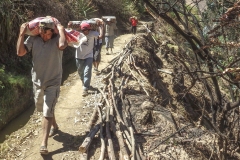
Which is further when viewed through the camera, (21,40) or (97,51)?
(97,51)

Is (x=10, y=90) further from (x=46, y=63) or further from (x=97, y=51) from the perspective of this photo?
(x=97, y=51)

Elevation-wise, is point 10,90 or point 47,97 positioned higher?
point 47,97

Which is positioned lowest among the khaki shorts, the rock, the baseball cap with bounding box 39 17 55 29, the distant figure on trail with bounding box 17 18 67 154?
the rock

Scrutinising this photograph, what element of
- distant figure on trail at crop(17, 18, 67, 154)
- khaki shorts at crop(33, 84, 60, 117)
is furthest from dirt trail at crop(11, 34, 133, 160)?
khaki shorts at crop(33, 84, 60, 117)

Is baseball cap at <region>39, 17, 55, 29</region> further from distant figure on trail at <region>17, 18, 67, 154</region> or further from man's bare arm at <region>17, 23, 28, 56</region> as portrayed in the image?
man's bare arm at <region>17, 23, 28, 56</region>

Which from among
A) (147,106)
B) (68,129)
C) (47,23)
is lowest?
(68,129)

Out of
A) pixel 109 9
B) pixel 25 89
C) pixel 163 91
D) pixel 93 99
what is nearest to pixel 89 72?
pixel 93 99

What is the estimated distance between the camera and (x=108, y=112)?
5.84m

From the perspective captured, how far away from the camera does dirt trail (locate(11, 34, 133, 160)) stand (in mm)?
5008

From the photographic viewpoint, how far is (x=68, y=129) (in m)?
5.82

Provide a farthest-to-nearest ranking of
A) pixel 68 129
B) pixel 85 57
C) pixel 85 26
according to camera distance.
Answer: pixel 85 26 < pixel 85 57 < pixel 68 129

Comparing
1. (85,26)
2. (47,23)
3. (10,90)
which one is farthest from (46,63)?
(85,26)

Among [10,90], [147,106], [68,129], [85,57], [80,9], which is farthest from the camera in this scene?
[80,9]

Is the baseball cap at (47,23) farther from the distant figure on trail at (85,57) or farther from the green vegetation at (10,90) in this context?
the distant figure on trail at (85,57)
